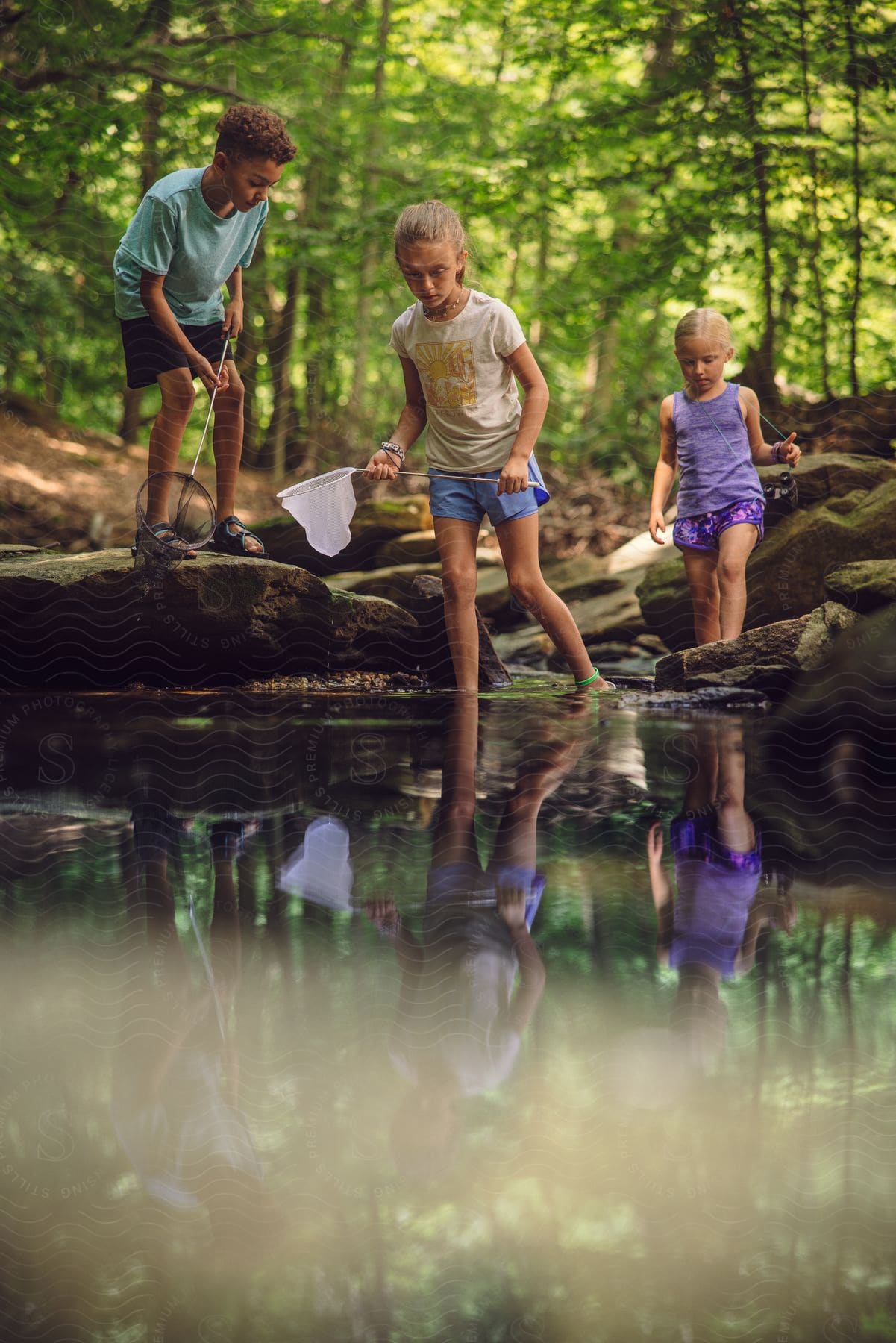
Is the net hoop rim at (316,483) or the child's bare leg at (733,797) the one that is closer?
the child's bare leg at (733,797)

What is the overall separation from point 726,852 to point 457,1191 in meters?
0.94

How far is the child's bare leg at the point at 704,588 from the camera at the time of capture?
3.68 metres

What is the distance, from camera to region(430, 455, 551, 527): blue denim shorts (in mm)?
3145

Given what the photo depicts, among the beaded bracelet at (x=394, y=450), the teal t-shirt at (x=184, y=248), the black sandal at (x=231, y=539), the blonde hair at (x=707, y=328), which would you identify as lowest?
the black sandal at (x=231, y=539)

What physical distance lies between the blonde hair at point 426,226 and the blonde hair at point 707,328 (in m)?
0.98

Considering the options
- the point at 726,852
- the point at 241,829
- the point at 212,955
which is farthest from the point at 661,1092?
the point at 241,829

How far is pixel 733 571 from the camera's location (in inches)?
138

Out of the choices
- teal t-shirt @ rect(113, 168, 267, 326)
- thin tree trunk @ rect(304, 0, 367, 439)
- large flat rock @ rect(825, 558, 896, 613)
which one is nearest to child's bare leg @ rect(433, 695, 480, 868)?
large flat rock @ rect(825, 558, 896, 613)

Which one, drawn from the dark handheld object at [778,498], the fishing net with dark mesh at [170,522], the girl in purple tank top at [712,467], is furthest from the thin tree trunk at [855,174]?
the fishing net with dark mesh at [170,522]

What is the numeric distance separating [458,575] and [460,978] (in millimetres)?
1992

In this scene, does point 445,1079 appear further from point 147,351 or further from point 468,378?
point 147,351

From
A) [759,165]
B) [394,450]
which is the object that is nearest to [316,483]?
[394,450]

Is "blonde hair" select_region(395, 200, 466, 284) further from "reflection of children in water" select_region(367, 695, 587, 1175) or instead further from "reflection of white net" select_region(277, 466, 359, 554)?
"reflection of children in water" select_region(367, 695, 587, 1175)

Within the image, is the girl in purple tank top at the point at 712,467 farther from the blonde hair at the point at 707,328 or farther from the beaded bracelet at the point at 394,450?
the beaded bracelet at the point at 394,450
